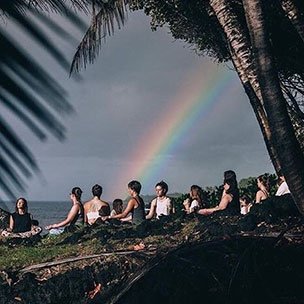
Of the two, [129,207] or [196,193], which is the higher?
[196,193]

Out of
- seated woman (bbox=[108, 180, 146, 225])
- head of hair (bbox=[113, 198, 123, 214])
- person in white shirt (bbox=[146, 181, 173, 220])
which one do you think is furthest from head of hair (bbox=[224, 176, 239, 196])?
head of hair (bbox=[113, 198, 123, 214])

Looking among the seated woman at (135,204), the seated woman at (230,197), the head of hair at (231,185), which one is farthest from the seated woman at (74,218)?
the head of hair at (231,185)

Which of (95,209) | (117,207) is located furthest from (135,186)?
(117,207)

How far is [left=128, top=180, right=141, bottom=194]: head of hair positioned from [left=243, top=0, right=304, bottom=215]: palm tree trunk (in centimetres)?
562

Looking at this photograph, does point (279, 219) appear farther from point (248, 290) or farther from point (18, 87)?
point (18, 87)

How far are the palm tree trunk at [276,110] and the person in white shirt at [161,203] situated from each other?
5.42 m

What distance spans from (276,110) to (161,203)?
593cm

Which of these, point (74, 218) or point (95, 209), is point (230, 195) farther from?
point (74, 218)

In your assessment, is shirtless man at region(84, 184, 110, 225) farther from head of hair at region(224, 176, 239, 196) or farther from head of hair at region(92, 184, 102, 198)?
head of hair at region(224, 176, 239, 196)

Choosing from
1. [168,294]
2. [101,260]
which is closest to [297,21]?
[101,260]

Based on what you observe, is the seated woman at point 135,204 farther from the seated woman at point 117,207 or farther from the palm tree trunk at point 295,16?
the palm tree trunk at point 295,16

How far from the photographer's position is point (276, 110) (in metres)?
7.19

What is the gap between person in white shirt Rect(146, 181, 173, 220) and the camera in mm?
12555

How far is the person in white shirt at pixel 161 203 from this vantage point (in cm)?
1255
